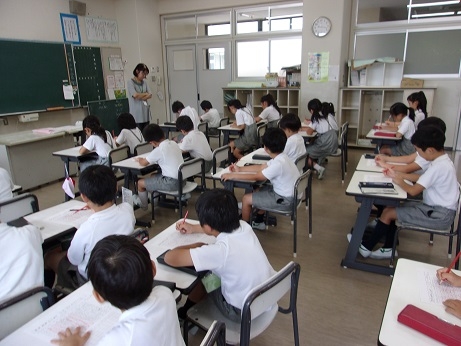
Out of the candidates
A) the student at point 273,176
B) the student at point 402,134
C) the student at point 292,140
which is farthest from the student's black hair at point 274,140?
the student at point 402,134

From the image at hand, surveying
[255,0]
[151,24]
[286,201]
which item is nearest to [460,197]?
[286,201]

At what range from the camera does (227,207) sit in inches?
62.2

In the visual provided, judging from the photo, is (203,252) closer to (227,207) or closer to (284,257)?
(227,207)

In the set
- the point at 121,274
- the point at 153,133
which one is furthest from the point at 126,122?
the point at 121,274

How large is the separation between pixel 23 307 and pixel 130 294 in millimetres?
617

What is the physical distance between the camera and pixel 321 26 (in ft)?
21.2

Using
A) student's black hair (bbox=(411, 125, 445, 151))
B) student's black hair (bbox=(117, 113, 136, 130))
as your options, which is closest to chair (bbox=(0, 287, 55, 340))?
student's black hair (bbox=(411, 125, 445, 151))

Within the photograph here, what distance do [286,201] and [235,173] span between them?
51 cm

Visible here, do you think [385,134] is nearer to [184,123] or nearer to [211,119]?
[184,123]

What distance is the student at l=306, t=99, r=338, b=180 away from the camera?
193 inches

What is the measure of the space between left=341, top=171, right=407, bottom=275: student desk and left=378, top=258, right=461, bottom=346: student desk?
0.98m

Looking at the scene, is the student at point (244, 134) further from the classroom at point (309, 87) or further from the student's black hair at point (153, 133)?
the student's black hair at point (153, 133)

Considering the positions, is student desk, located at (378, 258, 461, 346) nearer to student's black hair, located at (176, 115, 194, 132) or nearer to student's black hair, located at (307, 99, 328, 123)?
student's black hair, located at (176, 115, 194, 132)

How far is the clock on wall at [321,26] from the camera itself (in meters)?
6.38
